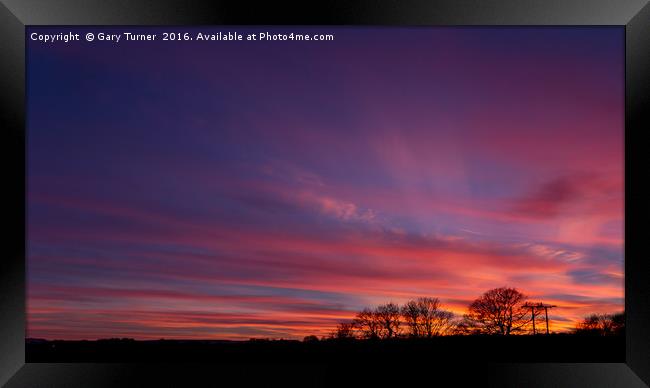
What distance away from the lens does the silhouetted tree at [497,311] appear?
3488 mm

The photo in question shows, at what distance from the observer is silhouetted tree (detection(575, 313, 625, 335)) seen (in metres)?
3.27

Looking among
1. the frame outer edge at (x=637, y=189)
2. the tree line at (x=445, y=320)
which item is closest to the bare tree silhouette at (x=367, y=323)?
the tree line at (x=445, y=320)

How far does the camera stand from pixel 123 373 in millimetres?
3303

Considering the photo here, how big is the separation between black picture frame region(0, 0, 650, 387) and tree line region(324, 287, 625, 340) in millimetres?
Result: 245

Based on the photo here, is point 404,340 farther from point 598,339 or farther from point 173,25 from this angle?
point 173,25

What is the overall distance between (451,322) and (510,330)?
331mm

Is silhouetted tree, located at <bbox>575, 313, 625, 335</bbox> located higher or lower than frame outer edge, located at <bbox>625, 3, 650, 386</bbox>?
lower

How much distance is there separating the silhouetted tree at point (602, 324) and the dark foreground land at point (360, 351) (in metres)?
0.05

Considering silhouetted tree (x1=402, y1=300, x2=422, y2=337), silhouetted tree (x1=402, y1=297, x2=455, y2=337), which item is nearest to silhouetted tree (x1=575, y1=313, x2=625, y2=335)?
silhouetted tree (x1=402, y1=297, x2=455, y2=337)

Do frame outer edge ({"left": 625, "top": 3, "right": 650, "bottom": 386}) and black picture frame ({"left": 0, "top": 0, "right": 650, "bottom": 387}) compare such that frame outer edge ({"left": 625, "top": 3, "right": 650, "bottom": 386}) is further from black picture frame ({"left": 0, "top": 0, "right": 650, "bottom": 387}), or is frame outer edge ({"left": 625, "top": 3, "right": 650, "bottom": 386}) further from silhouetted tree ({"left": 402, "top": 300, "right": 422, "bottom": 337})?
silhouetted tree ({"left": 402, "top": 300, "right": 422, "bottom": 337})

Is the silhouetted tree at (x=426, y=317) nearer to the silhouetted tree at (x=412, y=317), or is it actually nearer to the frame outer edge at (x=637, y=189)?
the silhouetted tree at (x=412, y=317)

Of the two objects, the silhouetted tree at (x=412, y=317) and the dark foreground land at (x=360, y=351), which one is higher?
the silhouetted tree at (x=412, y=317)

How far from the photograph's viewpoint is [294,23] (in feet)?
11.2

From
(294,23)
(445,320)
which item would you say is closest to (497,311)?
(445,320)
